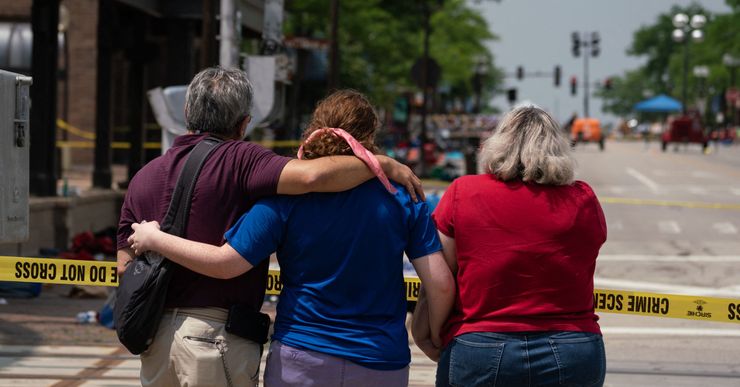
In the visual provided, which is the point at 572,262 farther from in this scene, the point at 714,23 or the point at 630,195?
the point at 714,23

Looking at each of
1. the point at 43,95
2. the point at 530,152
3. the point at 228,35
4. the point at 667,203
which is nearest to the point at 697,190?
the point at 667,203

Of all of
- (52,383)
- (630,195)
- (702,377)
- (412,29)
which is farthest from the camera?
(412,29)

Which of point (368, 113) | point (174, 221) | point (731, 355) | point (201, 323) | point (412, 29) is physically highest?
point (412, 29)

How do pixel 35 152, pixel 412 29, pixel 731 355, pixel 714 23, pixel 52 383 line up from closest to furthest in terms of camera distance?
1. pixel 52 383
2. pixel 731 355
3. pixel 35 152
4. pixel 412 29
5. pixel 714 23

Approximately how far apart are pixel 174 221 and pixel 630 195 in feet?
87.9

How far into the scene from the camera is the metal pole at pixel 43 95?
1593 cm

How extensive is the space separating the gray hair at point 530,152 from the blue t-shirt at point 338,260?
347mm

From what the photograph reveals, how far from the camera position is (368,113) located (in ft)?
13.6

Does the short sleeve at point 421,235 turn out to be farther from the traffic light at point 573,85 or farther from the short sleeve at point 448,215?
the traffic light at point 573,85

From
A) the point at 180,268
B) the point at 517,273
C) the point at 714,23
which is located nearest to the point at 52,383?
the point at 180,268

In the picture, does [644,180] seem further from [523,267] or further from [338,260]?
[338,260]

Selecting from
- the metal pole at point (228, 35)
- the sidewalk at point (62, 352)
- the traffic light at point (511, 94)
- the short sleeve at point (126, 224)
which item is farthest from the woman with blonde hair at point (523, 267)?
the traffic light at point (511, 94)

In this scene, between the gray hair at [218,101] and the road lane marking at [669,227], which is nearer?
the gray hair at [218,101]

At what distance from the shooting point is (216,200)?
4113 mm
